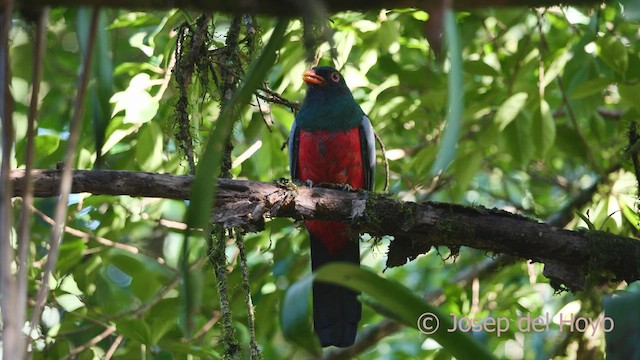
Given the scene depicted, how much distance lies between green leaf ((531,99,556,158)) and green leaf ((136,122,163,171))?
2.01 metres

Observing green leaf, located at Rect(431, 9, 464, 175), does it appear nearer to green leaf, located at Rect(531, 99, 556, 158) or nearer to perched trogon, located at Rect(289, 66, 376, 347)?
green leaf, located at Rect(531, 99, 556, 158)

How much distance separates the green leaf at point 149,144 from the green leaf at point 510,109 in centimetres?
179

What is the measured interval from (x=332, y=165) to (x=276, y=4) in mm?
3742

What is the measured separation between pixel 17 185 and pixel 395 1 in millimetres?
1966

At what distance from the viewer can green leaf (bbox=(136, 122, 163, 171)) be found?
411cm

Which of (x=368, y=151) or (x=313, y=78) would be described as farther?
(x=313, y=78)

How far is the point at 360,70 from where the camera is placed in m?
4.79

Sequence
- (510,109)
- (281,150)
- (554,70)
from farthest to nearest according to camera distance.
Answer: (554,70) < (281,150) < (510,109)

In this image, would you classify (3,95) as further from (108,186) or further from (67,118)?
(67,118)

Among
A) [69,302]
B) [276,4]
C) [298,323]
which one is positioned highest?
[69,302]

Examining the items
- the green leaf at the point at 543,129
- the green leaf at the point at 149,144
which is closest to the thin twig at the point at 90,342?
the green leaf at the point at 149,144

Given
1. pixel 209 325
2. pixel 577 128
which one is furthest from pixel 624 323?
pixel 209 325

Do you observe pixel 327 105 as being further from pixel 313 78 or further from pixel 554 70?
pixel 554 70

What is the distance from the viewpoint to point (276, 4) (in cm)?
129
